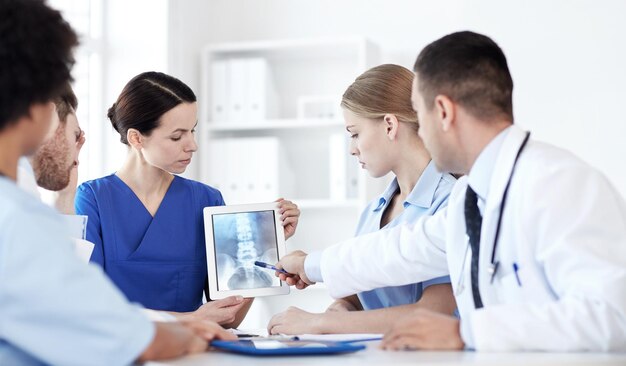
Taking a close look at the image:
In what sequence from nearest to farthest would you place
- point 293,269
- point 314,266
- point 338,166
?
point 314,266 → point 293,269 → point 338,166

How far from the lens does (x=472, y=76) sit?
1639mm

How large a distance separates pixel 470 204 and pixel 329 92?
2913mm

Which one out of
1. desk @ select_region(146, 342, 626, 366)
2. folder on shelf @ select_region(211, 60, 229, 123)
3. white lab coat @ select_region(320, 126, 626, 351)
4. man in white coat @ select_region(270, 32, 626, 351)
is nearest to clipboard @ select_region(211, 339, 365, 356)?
desk @ select_region(146, 342, 626, 366)

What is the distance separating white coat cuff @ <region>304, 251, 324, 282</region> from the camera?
2021 mm

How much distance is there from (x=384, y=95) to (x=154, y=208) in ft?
2.64

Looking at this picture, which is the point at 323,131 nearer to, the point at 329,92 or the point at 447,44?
the point at 329,92

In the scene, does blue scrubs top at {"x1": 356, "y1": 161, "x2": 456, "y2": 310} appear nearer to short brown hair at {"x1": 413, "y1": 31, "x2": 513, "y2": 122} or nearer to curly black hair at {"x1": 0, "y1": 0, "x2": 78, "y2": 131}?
short brown hair at {"x1": 413, "y1": 31, "x2": 513, "y2": 122}

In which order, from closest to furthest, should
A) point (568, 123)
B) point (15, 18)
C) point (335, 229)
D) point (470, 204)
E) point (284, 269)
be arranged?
point (15, 18), point (470, 204), point (284, 269), point (568, 123), point (335, 229)

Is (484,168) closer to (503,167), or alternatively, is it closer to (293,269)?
(503,167)

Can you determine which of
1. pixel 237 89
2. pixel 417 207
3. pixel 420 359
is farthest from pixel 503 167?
pixel 237 89

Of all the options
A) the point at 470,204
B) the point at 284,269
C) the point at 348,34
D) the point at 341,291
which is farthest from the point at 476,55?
the point at 348,34

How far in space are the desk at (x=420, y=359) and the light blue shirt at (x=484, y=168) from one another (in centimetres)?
38

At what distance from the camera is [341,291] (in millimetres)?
1961

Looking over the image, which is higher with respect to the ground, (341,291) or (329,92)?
(329,92)
